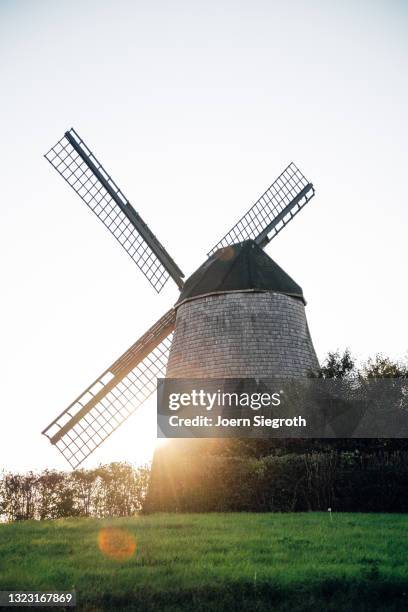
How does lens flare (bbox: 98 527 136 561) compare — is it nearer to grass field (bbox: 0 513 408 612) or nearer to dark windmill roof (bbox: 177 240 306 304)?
grass field (bbox: 0 513 408 612)

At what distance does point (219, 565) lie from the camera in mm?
7016

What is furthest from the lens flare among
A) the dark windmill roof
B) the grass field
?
the dark windmill roof

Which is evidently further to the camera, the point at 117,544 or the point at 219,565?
the point at 117,544

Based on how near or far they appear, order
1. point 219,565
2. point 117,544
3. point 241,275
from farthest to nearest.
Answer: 1. point 241,275
2. point 117,544
3. point 219,565

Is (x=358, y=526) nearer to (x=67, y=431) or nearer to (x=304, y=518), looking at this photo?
(x=304, y=518)

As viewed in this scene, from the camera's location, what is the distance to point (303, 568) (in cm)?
684

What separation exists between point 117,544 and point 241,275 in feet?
41.4

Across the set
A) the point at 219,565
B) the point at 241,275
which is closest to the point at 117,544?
the point at 219,565

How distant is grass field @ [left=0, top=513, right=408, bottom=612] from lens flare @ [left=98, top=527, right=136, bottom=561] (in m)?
0.02

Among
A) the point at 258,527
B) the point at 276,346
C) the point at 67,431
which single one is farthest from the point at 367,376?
the point at 67,431

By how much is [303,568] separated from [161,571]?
5.21 ft

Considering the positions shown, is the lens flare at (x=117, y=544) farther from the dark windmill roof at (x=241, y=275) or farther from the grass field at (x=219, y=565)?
the dark windmill roof at (x=241, y=275)

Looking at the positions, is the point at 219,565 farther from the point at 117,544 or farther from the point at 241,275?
the point at 241,275

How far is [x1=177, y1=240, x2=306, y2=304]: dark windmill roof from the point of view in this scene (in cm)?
1986
